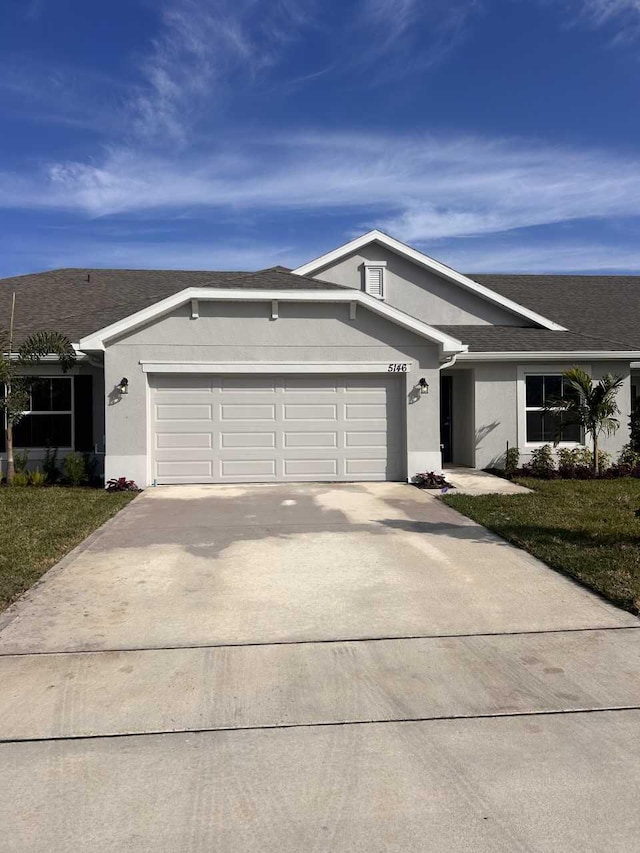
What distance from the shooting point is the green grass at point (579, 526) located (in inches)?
251

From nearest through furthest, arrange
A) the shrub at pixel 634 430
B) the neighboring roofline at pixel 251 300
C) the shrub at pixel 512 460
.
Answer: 1. the neighboring roofline at pixel 251 300
2. the shrub at pixel 634 430
3. the shrub at pixel 512 460

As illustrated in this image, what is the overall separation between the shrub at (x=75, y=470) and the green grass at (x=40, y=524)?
45 centimetres

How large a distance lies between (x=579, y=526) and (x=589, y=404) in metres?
6.26

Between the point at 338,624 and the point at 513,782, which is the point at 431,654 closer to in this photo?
the point at 338,624

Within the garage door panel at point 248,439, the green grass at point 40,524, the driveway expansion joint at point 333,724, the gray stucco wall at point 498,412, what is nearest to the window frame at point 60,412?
the green grass at point 40,524

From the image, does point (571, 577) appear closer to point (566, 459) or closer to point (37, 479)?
point (566, 459)

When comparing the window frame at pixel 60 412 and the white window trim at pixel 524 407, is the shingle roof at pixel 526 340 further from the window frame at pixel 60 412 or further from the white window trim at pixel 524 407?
the window frame at pixel 60 412

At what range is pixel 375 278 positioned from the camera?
17.5 metres

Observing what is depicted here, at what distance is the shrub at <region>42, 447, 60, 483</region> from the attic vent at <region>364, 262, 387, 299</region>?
28.7 feet

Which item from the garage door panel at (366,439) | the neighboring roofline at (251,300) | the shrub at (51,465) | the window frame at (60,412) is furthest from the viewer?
the window frame at (60,412)

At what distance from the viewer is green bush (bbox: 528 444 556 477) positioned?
14.4 metres

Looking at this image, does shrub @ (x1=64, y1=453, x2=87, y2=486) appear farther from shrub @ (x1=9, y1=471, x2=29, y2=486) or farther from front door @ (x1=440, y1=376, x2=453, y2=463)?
front door @ (x1=440, y1=376, x2=453, y2=463)

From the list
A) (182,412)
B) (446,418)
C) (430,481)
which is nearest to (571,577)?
(430,481)

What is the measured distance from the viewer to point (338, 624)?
5250 mm
